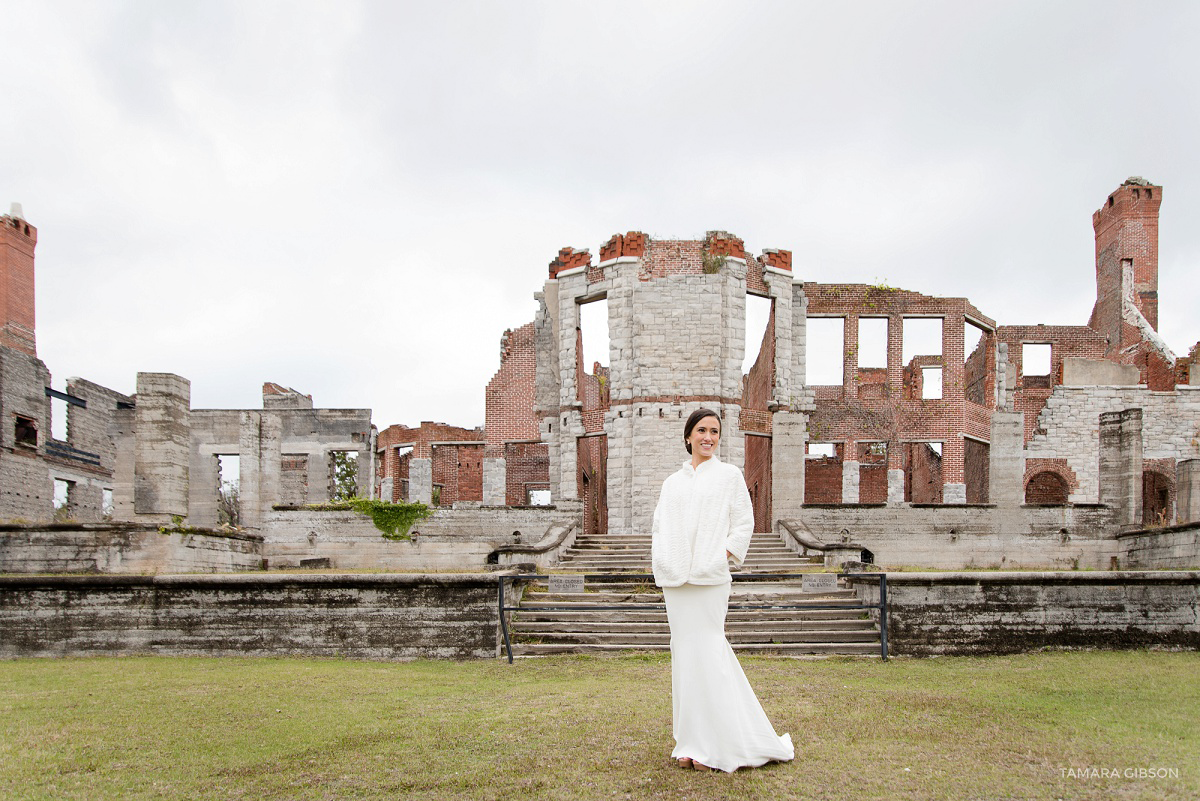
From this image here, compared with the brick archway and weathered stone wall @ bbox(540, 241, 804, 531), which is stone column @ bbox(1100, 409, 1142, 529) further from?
the brick archway

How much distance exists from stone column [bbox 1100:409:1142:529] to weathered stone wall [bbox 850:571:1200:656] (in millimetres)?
10726

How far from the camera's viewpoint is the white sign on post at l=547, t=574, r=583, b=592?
9.53 meters

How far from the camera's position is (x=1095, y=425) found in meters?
27.2

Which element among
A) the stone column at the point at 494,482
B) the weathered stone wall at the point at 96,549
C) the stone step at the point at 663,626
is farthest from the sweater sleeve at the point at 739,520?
the stone column at the point at 494,482

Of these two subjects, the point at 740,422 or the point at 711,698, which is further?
→ the point at 740,422

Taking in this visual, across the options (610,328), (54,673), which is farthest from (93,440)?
(54,673)

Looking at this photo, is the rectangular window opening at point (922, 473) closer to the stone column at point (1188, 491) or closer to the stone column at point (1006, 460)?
the stone column at point (1006, 460)

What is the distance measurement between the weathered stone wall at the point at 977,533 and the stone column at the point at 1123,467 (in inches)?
12.1

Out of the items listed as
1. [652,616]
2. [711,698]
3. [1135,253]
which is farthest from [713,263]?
[1135,253]

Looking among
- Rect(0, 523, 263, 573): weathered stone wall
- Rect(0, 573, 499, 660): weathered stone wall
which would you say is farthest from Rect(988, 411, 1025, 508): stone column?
Rect(0, 523, 263, 573): weathered stone wall

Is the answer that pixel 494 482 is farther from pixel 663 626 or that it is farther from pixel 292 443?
pixel 663 626

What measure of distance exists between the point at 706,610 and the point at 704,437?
0.98m

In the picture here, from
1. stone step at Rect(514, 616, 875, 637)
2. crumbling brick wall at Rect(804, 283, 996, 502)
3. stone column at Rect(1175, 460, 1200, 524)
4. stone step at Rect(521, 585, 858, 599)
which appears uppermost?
crumbling brick wall at Rect(804, 283, 996, 502)

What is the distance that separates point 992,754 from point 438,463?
1165 inches
